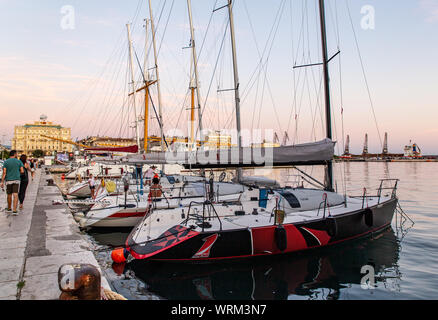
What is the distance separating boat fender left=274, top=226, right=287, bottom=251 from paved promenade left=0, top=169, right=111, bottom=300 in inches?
190

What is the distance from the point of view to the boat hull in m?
8.33

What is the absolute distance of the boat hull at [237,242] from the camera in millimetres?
8328

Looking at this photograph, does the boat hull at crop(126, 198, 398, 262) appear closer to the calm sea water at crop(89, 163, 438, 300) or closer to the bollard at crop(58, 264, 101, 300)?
the calm sea water at crop(89, 163, 438, 300)

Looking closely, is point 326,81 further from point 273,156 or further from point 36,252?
point 36,252

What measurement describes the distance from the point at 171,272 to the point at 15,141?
18046 cm

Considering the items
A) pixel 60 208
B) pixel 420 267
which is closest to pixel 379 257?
pixel 420 267

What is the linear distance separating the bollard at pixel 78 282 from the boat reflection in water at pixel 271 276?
396 centimetres

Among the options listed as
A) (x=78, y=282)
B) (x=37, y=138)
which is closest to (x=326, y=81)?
(x=78, y=282)

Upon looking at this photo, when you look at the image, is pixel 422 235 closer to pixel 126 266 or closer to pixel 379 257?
pixel 379 257

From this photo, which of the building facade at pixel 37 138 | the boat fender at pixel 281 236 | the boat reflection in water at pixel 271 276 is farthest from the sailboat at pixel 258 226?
the building facade at pixel 37 138

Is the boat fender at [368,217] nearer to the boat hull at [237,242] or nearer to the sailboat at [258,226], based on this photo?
the sailboat at [258,226]

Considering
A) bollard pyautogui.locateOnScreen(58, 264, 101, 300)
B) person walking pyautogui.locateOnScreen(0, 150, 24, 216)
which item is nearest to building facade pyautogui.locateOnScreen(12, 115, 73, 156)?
person walking pyautogui.locateOnScreen(0, 150, 24, 216)

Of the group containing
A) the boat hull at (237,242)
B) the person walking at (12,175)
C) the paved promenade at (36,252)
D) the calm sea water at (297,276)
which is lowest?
the calm sea water at (297,276)
